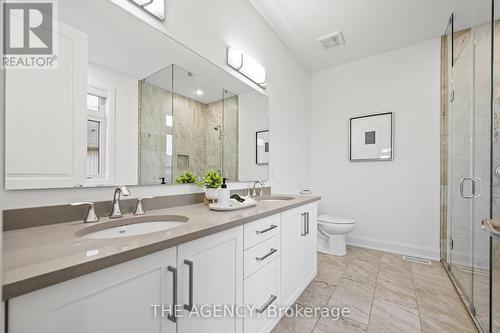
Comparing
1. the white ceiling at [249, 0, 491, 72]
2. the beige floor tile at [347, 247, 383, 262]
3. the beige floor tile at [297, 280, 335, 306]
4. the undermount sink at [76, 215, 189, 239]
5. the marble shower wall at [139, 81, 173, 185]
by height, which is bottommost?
the beige floor tile at [347, 247, 383, 262]

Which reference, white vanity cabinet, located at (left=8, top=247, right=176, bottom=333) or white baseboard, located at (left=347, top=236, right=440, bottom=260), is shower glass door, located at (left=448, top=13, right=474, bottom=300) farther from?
white vanity cabinet, located at (left=8, top=247, right=176, bottom=333)

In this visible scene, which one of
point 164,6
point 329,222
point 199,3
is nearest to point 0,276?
point 164,6

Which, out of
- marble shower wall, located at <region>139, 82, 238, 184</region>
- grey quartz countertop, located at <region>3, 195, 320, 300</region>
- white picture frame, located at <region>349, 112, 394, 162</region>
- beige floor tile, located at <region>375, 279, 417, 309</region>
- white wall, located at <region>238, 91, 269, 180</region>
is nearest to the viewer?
grey quartz countertop, located at <region>3, 195, 320, 300</region>

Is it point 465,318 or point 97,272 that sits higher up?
point 97,272

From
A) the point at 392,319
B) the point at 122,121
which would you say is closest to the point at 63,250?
the point at 122,121

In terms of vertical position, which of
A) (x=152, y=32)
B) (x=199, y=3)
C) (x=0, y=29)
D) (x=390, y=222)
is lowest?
(x=390, y=222)

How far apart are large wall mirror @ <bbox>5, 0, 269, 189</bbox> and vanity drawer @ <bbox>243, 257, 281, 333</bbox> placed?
0.77 metres

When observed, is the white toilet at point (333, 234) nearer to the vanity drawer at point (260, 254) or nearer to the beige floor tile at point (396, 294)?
the beige floor tile at point (396, 294)

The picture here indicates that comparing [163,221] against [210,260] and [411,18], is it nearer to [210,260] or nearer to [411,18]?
[210,260]

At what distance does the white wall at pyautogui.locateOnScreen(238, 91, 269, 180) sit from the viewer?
1966mm

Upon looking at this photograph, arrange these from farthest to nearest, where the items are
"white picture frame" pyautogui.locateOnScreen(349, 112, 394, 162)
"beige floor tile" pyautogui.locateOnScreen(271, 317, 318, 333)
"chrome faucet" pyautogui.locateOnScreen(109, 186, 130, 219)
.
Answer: "white picture frame" pyautogui.locateOnScreen(349, 112, 394, 162) < "beige floor tile" pyautogui.locateOnScreen(271, 317, 318, 333) < "chrome faucet" pyautogui.locateOnScreen(109, 186, 130, 219)

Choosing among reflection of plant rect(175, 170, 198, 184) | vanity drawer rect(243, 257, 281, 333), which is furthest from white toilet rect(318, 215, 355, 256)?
reflection of plant rect(175, 170, 198, 184)

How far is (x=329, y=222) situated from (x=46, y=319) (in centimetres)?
257

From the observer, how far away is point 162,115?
1309 millimetres
